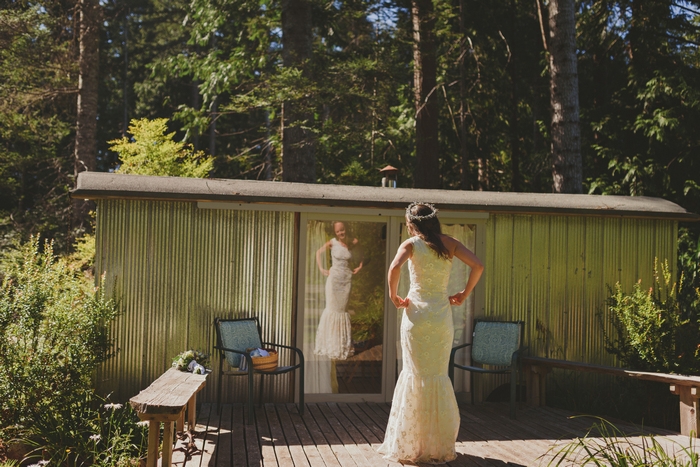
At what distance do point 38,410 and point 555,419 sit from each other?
489 cm

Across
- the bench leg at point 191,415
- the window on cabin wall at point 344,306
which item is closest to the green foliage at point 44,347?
the bench leg at point 191,415

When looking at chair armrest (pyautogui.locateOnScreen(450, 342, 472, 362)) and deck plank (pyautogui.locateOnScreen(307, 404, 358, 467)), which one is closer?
deck plank (pyautogui.locateOnScreen(307, 404, 358, 467))

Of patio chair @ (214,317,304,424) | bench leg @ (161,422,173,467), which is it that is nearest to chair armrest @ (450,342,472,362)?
patio chair @ (214,317,304,424)

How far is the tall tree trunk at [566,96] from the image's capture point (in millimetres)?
10844

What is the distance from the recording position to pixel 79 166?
571 inches

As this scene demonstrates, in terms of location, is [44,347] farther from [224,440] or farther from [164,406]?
[164,406]

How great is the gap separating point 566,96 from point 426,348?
698cm

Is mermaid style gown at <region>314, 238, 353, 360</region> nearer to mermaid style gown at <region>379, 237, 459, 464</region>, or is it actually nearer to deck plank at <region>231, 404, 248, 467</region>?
deck plank at <region>231, 404, 248, 467</region>

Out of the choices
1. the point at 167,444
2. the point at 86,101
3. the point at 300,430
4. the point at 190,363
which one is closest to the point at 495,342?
the point at 300,430

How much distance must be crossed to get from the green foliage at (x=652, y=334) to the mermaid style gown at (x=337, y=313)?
2.95 m

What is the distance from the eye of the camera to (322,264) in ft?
24.3

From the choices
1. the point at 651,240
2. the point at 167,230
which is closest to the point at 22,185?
the point at 167,230

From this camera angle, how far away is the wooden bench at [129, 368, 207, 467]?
4.32 meters

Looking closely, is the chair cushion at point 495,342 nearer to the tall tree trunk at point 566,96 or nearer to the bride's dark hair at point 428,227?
the bride's dark hair at point 428,227
